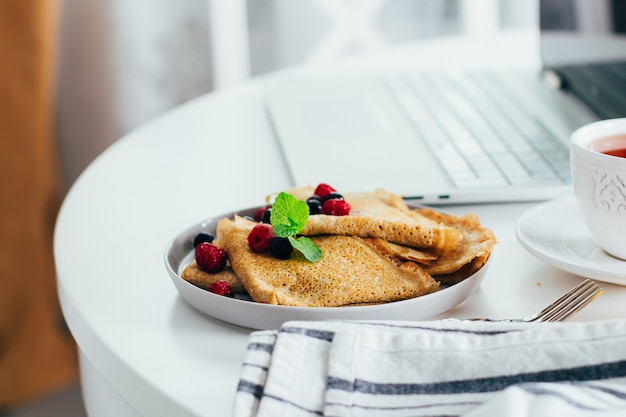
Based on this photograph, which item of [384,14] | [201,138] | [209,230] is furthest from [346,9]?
[209,230]

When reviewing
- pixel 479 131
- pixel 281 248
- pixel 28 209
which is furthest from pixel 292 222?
pixel 28 209

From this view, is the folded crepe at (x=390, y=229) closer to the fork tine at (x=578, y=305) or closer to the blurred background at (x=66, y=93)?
the fork tine at (x=578, y=305)

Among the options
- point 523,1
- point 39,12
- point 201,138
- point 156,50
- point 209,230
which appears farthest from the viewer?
point 523,1

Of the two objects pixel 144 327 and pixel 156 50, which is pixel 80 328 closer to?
pixel 144 327

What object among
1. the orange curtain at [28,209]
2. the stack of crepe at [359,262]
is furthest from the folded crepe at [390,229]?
the orange curtain at [28,209]

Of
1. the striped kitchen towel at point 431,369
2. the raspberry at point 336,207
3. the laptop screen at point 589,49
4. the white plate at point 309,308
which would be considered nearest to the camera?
the striped kitchen towel at point 431,369
